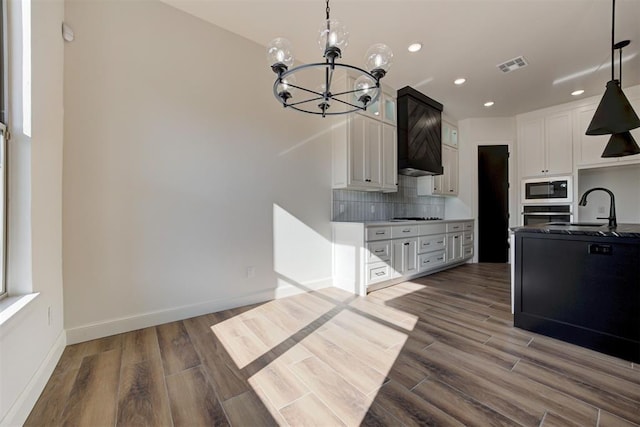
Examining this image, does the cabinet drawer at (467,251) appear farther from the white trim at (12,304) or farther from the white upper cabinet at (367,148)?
the white trim at (12,304)

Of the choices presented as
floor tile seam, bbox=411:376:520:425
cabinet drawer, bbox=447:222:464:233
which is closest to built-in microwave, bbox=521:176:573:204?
cabinet drawer, bbox=447:222:464:233

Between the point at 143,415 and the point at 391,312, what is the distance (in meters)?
2.09

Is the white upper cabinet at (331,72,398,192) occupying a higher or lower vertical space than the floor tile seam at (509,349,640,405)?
higher

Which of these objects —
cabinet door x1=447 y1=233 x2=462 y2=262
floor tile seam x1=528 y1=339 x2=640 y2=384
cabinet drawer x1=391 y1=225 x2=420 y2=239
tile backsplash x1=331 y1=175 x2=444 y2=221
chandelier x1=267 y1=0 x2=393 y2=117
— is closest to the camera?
chandelier x1=267 y1=0 x2=393 y2=117

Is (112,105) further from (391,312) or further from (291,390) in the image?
(391,312)

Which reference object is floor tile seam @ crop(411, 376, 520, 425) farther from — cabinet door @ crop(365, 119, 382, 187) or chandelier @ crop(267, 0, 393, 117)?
cabinet door @ crop(365, 119, 382, 187)

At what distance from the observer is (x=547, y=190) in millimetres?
4602

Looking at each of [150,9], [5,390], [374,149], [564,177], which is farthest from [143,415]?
[564,177]

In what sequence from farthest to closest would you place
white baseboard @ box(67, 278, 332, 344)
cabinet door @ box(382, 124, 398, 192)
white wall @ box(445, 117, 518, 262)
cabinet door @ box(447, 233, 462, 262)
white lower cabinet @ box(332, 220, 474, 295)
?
white wall @ box(445, 117, 518, 262) < cabinet door @ box(447, 233, 462, 262) < cabinet door @ box(382, 124, 398, 192) < white lower cabinet @ box(332, 220, 474, 295) < white baseboard @ box(67, 278, 332, 344)

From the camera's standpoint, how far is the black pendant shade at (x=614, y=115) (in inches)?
82.7

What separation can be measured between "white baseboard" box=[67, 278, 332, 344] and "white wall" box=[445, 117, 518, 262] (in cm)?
398

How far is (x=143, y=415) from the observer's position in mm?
1318

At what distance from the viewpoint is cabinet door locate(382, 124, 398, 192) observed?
3.88 m

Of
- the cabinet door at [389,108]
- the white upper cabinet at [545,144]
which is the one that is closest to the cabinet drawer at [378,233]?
the cabinet door at [389,108]
